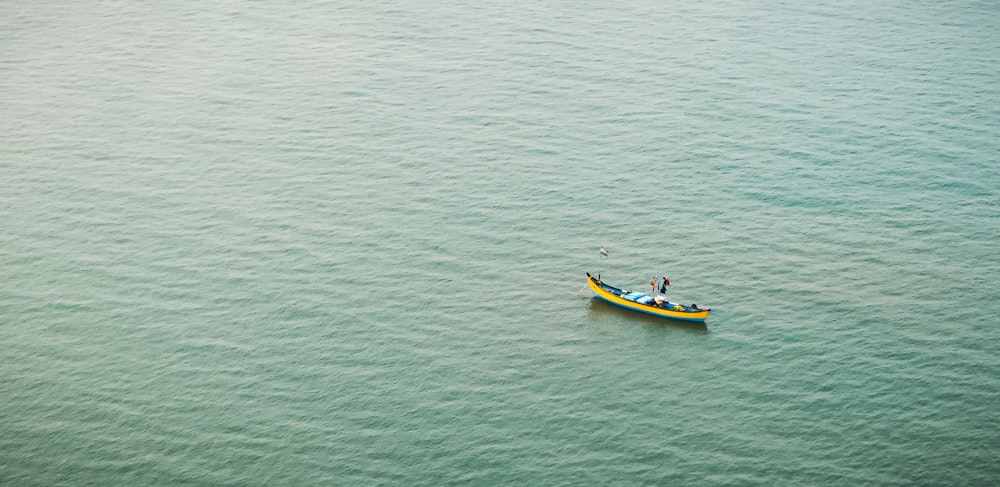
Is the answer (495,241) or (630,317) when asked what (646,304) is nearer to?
(630,317)

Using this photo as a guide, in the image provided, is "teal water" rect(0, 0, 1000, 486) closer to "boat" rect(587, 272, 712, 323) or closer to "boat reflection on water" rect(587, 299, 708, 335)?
"boat reflection on water" rect(587, 299, 708, 335)

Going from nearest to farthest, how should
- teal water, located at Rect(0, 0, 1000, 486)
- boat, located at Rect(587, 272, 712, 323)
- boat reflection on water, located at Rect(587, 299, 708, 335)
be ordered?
teal water, located at Rect(0, 0, 1000, 486)
boat, located at Rect(587, 272, 712, 323)
boat reflection on water, located at Rect(587, 299, 708, 335)

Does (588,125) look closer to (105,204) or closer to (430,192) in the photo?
(430,192)

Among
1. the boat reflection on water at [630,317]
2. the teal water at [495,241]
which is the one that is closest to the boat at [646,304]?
the boat reflection on water at [630,317]

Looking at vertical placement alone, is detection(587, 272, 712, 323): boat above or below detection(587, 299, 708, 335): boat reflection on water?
above

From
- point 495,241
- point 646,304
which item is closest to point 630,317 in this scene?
point 646,304

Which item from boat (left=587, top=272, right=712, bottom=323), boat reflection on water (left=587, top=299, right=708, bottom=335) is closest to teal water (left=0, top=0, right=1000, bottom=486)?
boat reflection on water (left=587, top=299, right=708, bottom=335)

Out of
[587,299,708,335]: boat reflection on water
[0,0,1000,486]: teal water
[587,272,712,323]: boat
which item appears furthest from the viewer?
[587,299,708,335]: boat reflection on water
